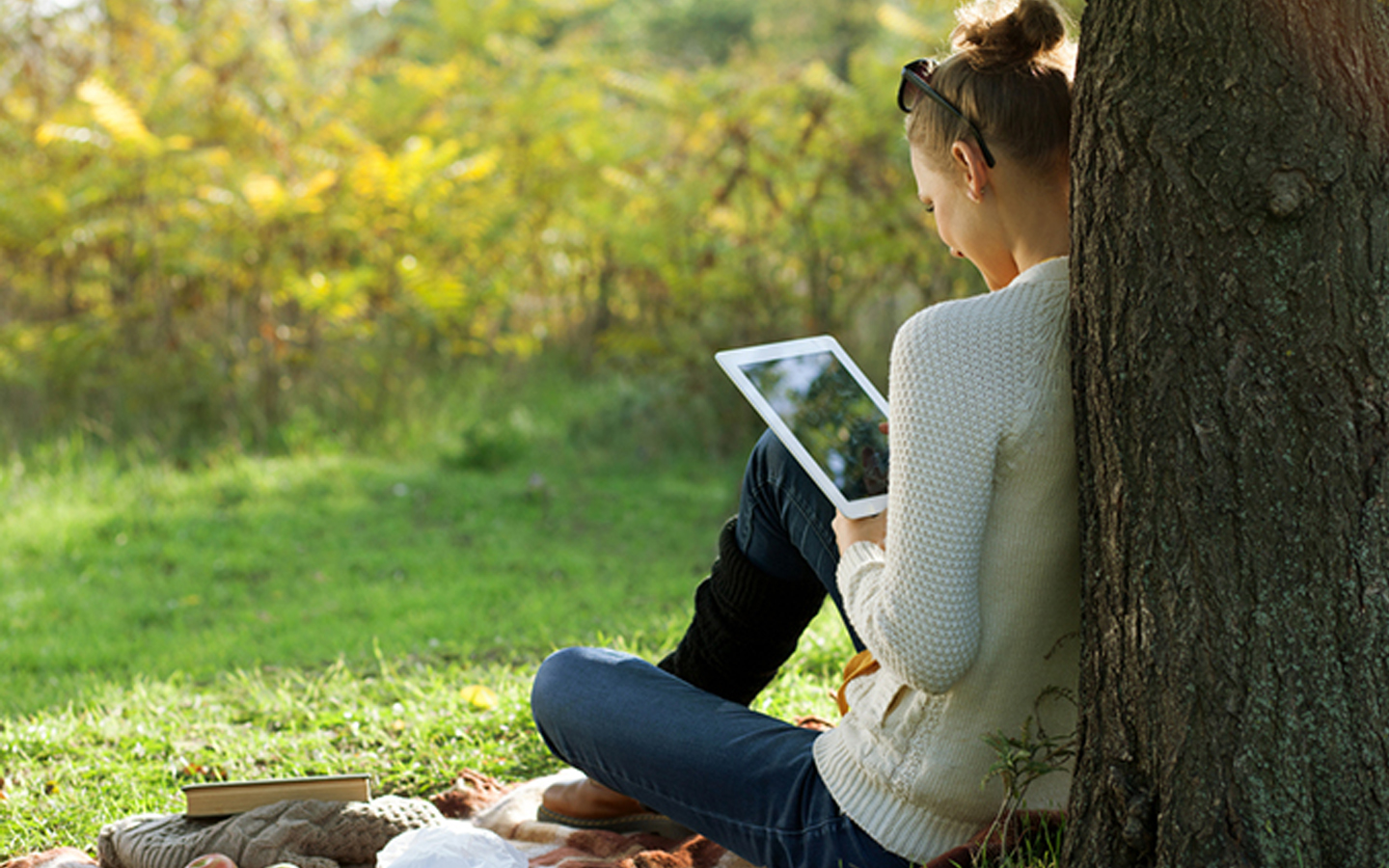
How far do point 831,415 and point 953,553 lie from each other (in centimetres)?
52

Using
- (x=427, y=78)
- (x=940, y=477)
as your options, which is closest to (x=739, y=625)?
(x=940, y=477)

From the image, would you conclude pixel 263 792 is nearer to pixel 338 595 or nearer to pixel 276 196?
pixel 338 595

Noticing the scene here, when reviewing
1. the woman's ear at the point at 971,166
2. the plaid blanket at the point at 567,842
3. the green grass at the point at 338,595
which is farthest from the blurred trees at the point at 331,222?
the woman's ear at the point at 971,166

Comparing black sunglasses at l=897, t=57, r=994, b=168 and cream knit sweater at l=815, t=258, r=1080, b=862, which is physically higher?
black sunglasses at l=897, t=57, r=994, b=168

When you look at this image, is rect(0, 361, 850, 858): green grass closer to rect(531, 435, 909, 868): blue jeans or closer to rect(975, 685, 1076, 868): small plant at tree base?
rect(531, 435, 909, 868): blue jeans

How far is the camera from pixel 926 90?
→ 186cm

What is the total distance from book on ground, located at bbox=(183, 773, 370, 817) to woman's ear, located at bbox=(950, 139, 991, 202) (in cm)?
161

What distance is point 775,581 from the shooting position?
2457 millimetres

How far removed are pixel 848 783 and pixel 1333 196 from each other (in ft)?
3.54

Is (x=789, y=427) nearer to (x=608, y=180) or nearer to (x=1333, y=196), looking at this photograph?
(x=1333, y=196)

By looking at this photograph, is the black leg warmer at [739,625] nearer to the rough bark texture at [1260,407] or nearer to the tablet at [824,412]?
the tablet at [824,412]

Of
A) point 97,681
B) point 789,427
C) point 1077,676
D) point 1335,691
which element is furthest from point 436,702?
point 1335,691

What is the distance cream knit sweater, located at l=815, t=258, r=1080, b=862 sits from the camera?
5.47 feet

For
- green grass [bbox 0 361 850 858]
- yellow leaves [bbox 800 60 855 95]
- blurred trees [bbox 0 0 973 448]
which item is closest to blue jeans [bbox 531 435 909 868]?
green grass [bbox 0 361 850 858]
